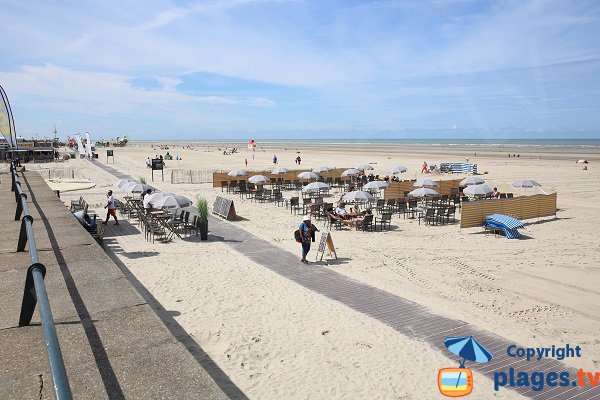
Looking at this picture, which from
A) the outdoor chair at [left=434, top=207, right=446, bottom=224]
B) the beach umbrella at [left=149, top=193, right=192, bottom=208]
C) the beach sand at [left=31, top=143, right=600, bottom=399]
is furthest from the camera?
the outdoor chair at [left=434, top=207, right=446, bottom=224]

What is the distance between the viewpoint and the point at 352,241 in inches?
575

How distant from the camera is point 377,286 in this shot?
10.0 m

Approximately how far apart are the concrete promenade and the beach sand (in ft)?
3.90

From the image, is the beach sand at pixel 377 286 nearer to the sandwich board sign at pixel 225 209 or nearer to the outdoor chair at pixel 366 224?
the outdoor chair at pixel 366 224

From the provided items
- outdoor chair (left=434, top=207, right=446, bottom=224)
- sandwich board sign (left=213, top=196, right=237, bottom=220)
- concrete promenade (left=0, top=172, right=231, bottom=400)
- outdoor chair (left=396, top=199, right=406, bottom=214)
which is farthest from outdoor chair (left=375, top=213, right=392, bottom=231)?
concrete promenade (left=0, top=172, right=231, bottom=400)

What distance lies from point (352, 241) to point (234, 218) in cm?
577

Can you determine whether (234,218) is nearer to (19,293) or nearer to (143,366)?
(19,293)

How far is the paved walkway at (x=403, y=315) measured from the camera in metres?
6.29

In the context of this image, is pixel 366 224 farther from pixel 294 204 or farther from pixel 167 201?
pixel 167 201

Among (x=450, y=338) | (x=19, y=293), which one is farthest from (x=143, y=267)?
(x=450, y=338)

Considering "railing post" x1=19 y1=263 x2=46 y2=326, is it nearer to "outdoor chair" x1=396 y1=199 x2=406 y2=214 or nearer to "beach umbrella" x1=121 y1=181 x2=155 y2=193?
"beach umbrella" x1=121 y1=181 x2=155 y2=193

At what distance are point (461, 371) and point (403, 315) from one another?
198 centimetres

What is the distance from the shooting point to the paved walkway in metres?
6.29

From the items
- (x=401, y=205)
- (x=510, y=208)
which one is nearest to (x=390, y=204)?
(x=401, y=205)
